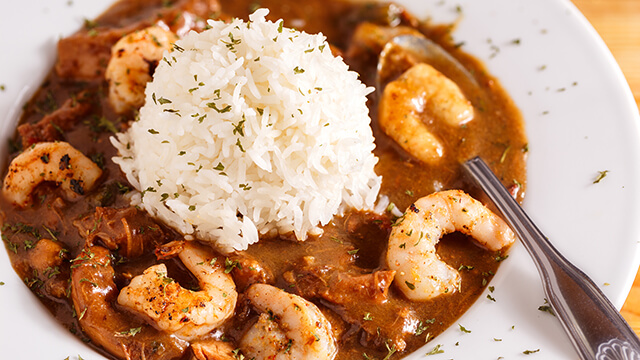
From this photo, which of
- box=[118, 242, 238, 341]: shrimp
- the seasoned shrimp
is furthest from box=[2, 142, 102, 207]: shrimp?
box=[118, 242, 238, 341]: shrimp

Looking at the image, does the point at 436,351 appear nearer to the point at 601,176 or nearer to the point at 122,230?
the point at 601,176

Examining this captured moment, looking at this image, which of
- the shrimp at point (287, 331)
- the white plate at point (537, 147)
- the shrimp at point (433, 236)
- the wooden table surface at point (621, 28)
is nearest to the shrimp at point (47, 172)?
the white plate at point (537, 147)

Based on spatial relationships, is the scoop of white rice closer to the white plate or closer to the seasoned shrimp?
the seasoned shrimp

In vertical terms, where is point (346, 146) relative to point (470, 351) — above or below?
above

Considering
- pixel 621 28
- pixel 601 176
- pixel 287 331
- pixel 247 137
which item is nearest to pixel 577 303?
pixel 601 176

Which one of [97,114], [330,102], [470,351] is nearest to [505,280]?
[470,351]

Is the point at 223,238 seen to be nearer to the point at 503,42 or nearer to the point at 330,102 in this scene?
the point at 330,102

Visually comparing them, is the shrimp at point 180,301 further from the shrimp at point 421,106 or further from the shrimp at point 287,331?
the shrimp at point 421,106
